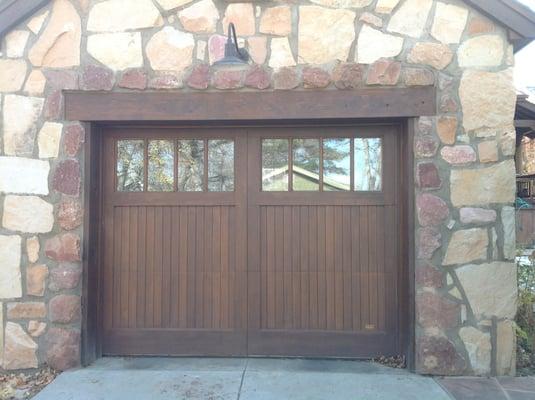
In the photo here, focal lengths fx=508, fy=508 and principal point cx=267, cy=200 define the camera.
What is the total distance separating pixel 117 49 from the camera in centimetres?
442

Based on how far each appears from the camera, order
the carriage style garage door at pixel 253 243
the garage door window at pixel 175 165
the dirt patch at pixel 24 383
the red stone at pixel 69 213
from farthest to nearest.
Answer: the garage door window at pixel 175 165 → the carriage style garage door at pixel 253 243 → the red stone at pixel 69 213 → the dirt patch at pixel 24 383

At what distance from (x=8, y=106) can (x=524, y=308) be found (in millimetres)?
5003

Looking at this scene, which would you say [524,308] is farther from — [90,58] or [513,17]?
[90,58]

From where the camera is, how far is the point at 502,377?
13.9ft

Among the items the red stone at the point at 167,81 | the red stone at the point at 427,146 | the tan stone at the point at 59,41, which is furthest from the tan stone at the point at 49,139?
the red stone at the point at 427,146

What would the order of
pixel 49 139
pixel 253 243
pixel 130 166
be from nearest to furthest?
pixel 49 139
pixel 253 243
pixel 130 166

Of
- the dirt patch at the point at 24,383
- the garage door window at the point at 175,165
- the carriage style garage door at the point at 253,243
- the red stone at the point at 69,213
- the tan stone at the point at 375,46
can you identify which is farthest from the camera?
the garage door window at the point at 175,165

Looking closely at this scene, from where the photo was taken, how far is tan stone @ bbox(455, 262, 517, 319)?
4223mm

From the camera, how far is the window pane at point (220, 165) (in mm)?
4742

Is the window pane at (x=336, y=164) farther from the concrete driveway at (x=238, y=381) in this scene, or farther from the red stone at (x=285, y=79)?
the concrete driveway at (x=238, y=381)

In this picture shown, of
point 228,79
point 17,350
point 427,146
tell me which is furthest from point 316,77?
point 17,350

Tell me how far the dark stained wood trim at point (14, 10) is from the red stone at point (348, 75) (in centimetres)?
260

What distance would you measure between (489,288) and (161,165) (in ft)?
10.1

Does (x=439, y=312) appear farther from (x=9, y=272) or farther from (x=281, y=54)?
(x=9, y=272)
